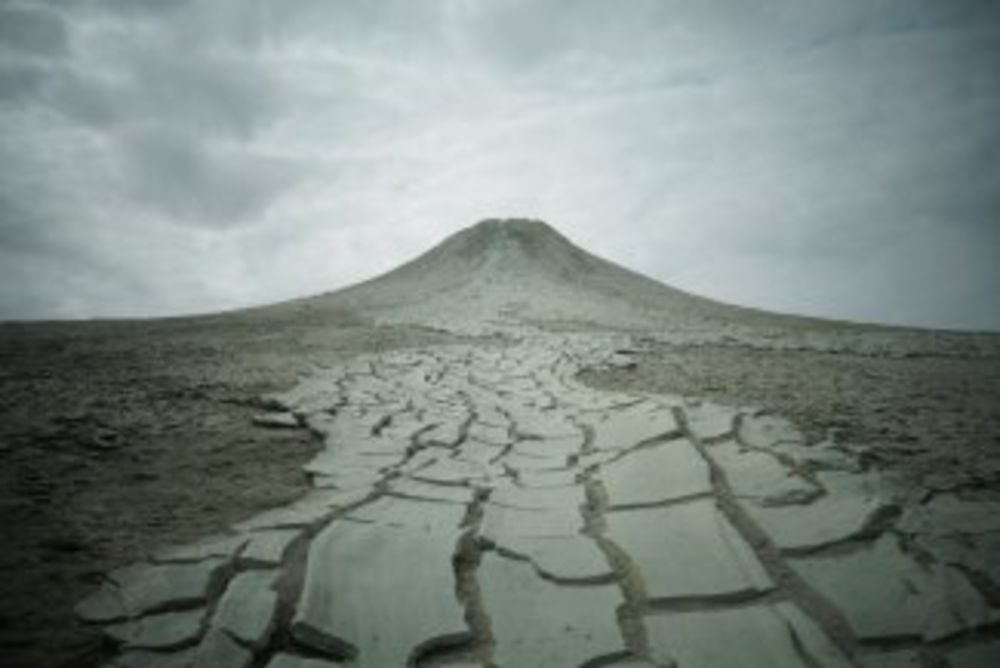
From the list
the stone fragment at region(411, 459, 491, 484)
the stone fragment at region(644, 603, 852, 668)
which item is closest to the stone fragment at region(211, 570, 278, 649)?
the stone fragment at region(411, 459, 491, 484)

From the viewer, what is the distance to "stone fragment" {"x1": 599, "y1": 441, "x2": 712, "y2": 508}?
2859mm

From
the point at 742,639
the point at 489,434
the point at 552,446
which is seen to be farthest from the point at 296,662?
the point at 489,434

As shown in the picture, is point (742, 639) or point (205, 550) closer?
point (742, 639)

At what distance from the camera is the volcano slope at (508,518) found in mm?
1907

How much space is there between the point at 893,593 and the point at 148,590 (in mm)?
2542

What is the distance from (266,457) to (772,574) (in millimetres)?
2772

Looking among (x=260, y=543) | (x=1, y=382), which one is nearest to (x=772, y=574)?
(x=260, y=543)

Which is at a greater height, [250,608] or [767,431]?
[767,431]

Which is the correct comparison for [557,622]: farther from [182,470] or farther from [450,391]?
[450,391]

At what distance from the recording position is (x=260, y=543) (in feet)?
8.05

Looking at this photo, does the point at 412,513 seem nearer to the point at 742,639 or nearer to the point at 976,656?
the point at 742,639

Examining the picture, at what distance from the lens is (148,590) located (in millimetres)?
2162

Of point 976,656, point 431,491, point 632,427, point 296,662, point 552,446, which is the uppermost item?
point 632,427

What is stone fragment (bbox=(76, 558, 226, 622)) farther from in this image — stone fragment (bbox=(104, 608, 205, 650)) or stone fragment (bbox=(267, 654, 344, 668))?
stone fragment (bbox=(267, 654, 344, 668))
